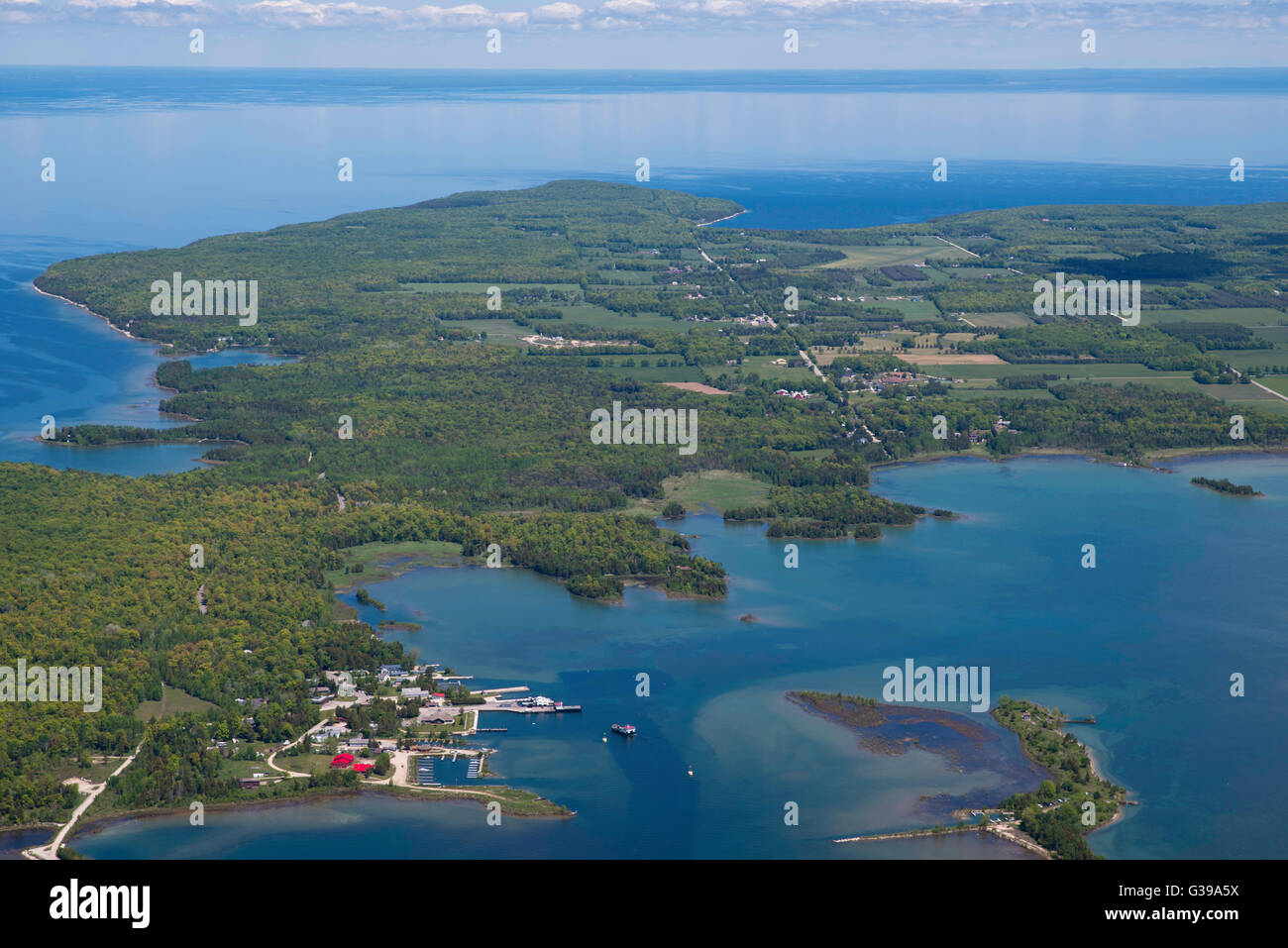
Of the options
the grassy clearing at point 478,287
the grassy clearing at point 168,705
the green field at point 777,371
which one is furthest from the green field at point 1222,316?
the grassy clearing at point 168,705

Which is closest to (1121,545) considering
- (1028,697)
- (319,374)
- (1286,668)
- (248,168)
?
(1286,668)

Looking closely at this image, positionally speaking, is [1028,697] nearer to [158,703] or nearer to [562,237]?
[158,703]

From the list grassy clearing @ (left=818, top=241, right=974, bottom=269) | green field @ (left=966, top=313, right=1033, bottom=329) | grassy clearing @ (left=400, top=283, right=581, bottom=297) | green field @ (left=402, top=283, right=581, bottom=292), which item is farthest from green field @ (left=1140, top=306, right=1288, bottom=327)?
grassy clearing @ (left=400, top=283, right=581, bottom=297)

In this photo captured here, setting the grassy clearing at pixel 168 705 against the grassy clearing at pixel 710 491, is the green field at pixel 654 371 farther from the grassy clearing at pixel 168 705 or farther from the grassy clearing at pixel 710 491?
the grassy clearing at pixel 168 705

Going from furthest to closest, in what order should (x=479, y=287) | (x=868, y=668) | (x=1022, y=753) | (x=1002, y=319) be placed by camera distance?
(x=479, y=287) < (x=1002, y=319) < (x=868, y=668) < (x=1022, y=753)

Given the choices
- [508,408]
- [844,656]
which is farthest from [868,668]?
[508,408]

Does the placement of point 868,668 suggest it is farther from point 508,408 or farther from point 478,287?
point 478,287

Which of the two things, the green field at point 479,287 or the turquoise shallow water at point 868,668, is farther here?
the green field at point 479,287

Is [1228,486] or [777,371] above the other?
[777,371]
